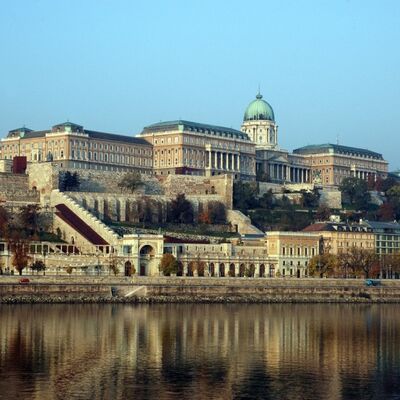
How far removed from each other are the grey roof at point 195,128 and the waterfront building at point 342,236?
37.2 metres

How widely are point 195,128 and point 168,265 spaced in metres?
53.9

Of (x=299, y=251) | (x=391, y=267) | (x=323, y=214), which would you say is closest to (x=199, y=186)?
(x=323, y=214)

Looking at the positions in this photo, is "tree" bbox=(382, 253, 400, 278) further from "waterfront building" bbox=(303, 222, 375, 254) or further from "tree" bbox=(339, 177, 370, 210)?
"tree" bbox=(339, 177, 370, 210)

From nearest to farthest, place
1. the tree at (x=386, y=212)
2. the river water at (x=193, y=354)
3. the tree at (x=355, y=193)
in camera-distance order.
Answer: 1. the river water at (x=193, y=354)
2. the tree at (x=386, y=212)
3. the tree at (x=355, y=193)

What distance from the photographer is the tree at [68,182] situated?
115 metres

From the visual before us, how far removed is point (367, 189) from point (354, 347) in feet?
296

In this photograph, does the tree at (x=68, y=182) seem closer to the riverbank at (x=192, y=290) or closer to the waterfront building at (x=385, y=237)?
the waterfront building at (x=385, y=237)

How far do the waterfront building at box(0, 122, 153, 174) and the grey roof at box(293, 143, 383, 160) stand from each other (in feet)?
95.6

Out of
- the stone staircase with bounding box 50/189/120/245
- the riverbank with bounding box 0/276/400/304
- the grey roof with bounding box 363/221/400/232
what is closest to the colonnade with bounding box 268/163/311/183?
the grey roof with bounding box 363/221/400/232

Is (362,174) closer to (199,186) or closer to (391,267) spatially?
(199,186)

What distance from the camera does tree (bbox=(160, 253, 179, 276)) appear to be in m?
93.6

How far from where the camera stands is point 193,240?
106m

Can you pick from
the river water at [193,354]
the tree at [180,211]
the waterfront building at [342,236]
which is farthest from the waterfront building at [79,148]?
the river water at [193,354]

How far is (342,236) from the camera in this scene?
10812 cm
